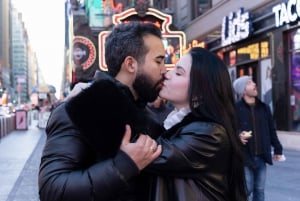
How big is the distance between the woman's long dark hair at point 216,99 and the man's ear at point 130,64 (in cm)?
25

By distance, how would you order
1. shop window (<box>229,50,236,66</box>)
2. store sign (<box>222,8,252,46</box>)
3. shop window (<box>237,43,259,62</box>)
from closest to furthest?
store sign (<box>222,8,252,46</box>) < shop window (<box>237,43,259,62</box>) < shop window (<box>229,50,236,66</box>)

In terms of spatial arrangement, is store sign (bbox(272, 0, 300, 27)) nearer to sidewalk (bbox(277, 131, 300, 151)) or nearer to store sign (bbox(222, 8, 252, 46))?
store sign (bbox(222, 8, 252, 46))

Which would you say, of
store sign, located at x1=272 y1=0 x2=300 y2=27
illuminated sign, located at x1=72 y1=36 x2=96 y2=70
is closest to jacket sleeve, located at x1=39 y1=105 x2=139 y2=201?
store sign, located at x1=272 y1=0 x2=300 y2=27

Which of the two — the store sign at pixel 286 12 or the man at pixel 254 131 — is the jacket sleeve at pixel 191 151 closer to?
the man at pixel 254 131

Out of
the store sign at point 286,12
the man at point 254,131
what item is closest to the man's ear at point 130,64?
the man at point 254,131

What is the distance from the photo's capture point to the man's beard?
232cm

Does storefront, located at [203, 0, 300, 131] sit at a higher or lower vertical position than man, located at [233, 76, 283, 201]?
higher

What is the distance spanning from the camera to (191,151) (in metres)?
2.11

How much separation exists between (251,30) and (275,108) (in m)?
2.82

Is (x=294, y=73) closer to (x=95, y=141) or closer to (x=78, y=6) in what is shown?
(x=95, y=141)

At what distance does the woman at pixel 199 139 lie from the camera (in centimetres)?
209

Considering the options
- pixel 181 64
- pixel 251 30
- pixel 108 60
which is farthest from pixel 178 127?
pixel 251 30

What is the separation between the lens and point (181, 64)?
2.31m

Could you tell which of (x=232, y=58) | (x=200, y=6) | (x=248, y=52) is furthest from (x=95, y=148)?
(x=200, y=6)
